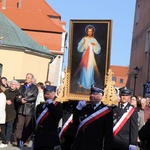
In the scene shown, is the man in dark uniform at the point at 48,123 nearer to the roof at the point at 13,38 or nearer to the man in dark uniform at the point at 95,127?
the man in dark uniform at the point at 95,127

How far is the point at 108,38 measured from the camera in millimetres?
10016

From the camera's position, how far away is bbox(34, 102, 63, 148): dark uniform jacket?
8047mm

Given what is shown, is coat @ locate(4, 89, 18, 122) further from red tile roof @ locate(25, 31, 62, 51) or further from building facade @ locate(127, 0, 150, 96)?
red tile roof @ locate(25, 31, 62, 51)

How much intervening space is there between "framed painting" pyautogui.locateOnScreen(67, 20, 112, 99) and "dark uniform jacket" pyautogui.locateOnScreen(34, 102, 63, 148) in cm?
184

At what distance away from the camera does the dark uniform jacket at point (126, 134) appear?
26.1 feet

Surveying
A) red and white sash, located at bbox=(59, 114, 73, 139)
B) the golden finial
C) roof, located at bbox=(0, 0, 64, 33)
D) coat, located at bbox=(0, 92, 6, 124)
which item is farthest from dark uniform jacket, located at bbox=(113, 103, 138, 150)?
roof, located at bbox=(0, 0, 64, 33)

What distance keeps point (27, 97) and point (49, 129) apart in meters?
4.50


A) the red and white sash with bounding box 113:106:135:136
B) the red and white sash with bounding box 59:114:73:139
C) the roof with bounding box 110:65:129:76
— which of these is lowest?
the red and white sash with bounding box 59:114:73:139

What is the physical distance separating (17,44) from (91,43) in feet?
105

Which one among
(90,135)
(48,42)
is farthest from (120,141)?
(48,42)

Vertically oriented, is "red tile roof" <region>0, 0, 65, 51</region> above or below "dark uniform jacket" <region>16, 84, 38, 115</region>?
above

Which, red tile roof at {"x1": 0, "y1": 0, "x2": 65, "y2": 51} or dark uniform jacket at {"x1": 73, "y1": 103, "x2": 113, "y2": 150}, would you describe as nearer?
dark uniform jacket at {"x1": 73, "y1": 103, "x2": 113, "y2": 150}

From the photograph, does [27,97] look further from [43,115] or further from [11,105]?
[43,115]

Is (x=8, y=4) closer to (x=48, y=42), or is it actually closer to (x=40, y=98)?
(x=48, y=42)
